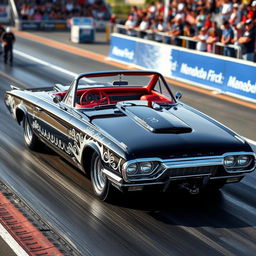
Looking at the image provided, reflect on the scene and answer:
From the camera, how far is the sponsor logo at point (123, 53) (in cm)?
2348

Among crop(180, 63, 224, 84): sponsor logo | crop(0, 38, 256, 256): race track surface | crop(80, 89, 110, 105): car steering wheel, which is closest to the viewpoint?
crop(0, 38, 256, 256): race track surface

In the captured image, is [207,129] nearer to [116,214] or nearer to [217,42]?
[116,214]

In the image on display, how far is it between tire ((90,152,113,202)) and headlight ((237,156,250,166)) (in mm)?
1767

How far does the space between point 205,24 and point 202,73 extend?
3.30 metres

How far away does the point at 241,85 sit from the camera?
56.5 feet

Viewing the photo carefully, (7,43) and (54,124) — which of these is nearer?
(54,124)

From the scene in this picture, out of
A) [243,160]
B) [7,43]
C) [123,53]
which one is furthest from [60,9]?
[243,160]

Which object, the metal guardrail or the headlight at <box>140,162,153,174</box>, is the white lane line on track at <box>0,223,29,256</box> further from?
the metal guardrail

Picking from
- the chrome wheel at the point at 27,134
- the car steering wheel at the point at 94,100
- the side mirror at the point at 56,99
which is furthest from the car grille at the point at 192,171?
the chrome wheel at the point at 27,134

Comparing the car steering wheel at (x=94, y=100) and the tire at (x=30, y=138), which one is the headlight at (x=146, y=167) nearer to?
the car steering wheel at (x=94, y=100)

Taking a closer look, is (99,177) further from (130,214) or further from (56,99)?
(56,99)

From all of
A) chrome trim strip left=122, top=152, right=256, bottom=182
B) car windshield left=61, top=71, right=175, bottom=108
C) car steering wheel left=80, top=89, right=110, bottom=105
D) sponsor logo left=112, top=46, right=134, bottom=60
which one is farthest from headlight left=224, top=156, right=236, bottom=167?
sponsor logo left=112, top=46, right=134, bottom=60

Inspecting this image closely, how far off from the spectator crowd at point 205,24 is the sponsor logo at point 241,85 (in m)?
1.37

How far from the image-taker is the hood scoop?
7.99 meters
